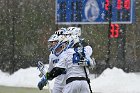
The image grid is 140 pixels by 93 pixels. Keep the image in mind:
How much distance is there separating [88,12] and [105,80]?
2.70m

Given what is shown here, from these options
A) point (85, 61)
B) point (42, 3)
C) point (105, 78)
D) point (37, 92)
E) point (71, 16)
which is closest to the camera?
point (85, 61)

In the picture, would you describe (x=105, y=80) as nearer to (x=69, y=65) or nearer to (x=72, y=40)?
(x=72, y=40)

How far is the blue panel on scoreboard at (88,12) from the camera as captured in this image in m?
17.9

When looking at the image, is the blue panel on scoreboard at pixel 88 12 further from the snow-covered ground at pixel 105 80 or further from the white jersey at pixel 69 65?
the white jersey at pixel 69 65

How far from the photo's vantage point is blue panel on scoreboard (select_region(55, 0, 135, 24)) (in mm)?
17922

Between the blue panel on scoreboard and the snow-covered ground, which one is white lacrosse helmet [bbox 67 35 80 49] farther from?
the blue panel on scoreboard

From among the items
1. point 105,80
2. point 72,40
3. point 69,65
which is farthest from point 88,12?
point 69,65

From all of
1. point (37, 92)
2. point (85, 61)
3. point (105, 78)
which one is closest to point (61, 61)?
point (85, 61)

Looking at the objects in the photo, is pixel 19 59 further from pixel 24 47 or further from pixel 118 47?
pixel 118 47

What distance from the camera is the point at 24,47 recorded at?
2078cm

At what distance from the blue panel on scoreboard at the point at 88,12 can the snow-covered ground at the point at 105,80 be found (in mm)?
1766

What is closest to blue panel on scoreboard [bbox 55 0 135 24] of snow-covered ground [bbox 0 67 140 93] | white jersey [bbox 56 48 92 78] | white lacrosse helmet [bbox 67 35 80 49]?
snow-covered ground [bbox 0 67 140 93]

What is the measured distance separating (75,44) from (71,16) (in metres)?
11.1

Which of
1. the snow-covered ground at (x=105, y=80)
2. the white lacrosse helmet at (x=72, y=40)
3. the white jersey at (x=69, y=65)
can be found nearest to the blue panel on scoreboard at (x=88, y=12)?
the snow-covered ground at (x=105, y=80)
